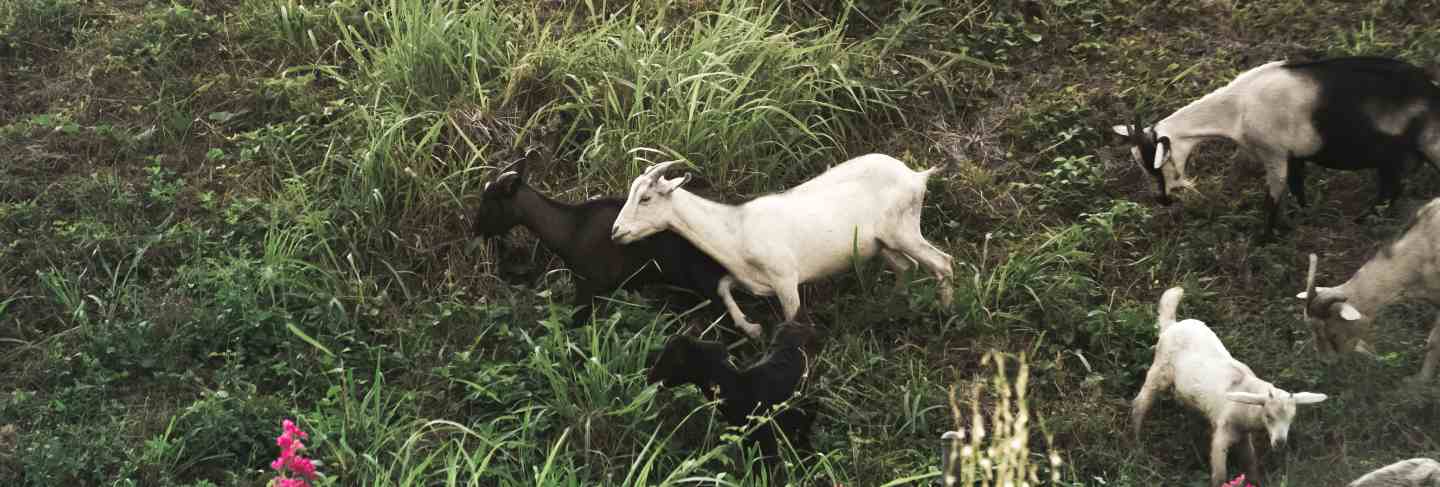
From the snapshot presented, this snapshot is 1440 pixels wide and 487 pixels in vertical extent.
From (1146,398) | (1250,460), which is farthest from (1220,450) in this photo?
(1146,398)

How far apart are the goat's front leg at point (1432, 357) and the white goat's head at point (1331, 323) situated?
0.21 meters

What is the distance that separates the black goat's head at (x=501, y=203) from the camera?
6230 mm

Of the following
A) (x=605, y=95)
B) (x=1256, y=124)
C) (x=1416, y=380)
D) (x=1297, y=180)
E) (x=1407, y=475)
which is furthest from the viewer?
(x=605, y=95)

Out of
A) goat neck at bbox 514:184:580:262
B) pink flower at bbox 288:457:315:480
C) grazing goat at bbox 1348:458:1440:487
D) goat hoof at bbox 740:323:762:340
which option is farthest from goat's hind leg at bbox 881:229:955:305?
pink flower at bbox 288:457:315:480

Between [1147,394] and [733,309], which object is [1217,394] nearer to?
[1147,394]

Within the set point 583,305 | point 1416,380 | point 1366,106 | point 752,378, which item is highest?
point 1366,106

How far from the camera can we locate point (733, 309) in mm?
6109

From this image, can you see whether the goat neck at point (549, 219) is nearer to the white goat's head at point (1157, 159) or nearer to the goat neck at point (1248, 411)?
the white goat's head at point (1157, 159)

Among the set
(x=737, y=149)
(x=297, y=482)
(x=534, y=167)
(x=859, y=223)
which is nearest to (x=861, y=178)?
(x=859, y=223)

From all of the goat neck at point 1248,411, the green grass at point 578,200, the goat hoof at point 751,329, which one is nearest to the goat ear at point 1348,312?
the green grass at point 578,200

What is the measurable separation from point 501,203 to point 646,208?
67 cm

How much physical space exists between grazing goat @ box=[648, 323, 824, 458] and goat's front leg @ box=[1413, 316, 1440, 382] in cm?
230

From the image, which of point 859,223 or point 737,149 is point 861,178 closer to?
point 859,223

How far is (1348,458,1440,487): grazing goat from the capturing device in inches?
195
